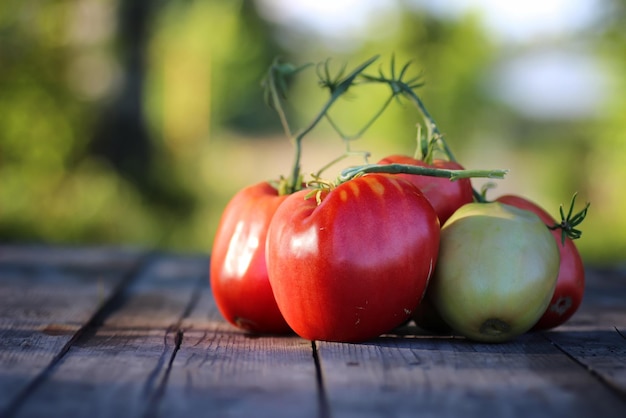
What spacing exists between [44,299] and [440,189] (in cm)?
101

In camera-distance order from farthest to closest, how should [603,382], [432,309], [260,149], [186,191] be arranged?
1. [260,149]
2. [186,191]
3. [432,309]
4. [603,382]

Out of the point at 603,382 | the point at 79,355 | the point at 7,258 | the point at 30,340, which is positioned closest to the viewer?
the point at 603,382

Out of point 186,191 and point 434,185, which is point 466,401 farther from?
point 186,191

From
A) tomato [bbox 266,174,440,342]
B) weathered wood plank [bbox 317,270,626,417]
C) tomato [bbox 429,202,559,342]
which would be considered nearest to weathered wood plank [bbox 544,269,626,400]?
weathered wood plank [bbox 317,270,626,417]

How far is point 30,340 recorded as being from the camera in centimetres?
147

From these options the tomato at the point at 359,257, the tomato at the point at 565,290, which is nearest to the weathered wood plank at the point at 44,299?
the tomato at the point at 359,257

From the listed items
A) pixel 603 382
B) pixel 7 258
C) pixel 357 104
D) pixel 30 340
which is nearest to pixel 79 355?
pixel 30 340

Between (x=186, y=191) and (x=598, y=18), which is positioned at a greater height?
(x=598, y=18)

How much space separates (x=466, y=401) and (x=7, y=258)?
201 centimetres

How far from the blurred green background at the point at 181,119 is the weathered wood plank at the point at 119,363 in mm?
2212

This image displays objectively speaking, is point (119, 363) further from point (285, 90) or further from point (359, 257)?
point (285, 90)

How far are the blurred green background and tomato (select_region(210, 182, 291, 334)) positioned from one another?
229 centimetres

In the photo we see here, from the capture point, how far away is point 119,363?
1.27m

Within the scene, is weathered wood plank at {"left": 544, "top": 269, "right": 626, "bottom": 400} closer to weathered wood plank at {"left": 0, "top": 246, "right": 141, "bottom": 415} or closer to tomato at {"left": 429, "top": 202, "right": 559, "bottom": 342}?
tomato at {"left": 429, "top": 202, "right": 559, "bottom": 342}
